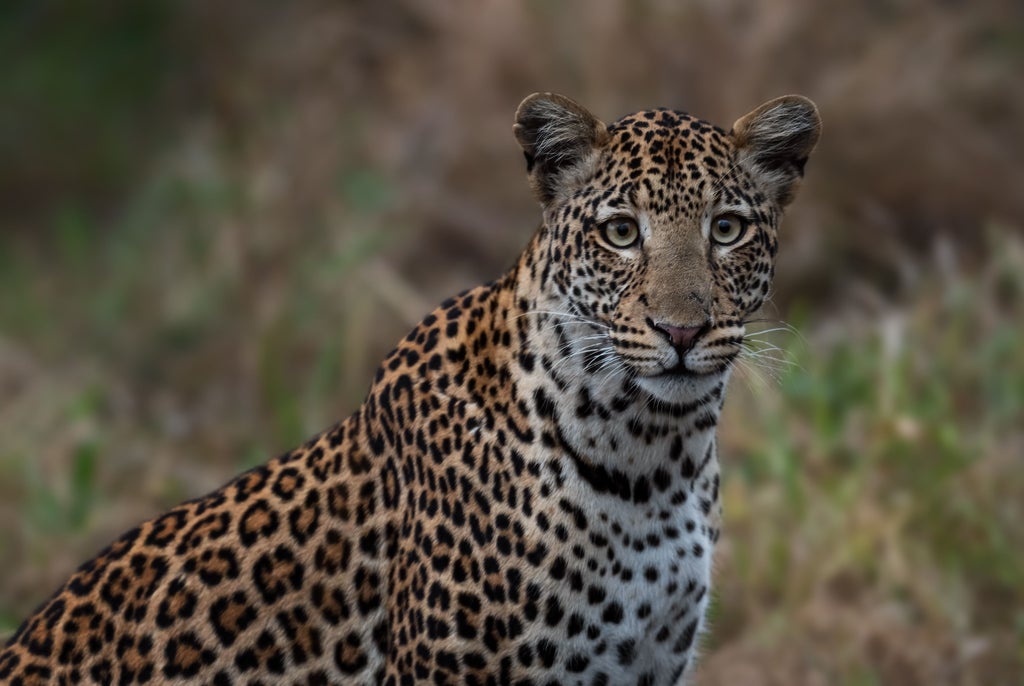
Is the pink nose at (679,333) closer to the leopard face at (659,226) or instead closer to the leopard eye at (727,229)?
the leopard face at (659,226)

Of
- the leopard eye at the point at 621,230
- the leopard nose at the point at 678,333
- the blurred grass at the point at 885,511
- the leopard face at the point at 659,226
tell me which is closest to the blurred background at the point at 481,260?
the blurred grass at the point at 885,511

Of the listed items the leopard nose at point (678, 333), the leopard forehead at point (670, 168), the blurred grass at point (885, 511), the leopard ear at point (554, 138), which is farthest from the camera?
the blurred grass at point (885, 511)

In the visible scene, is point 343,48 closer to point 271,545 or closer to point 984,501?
point 984,501

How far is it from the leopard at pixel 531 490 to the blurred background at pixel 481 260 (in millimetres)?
2578

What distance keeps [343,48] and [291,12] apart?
1.27 m

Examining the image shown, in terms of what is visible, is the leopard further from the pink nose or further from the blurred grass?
the blurred grass

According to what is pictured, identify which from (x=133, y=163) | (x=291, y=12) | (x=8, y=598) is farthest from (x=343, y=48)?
(x=8, y=598)

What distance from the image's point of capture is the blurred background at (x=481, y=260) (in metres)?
8.95

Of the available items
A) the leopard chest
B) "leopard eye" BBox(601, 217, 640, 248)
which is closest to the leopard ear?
"leopard eye" BBox(601, 217, 640, 248)

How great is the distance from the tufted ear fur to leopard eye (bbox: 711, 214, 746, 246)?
24 centimetres

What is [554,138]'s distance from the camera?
18.2ft

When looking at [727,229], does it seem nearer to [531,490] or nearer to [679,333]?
[679,333]

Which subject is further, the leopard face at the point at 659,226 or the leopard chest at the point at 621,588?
the leopard chest at the point at 621,588

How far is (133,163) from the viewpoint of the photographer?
18.7 metres
